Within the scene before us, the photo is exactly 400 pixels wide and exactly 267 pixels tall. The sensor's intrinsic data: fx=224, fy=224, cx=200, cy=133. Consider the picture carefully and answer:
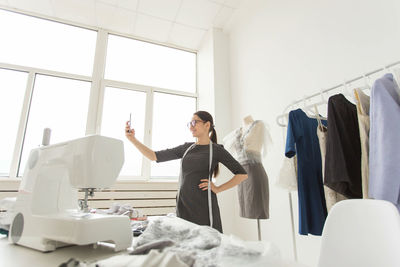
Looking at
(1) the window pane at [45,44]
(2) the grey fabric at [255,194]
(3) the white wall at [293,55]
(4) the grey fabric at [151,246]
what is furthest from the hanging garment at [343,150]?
(1) the window pane at [45,44]

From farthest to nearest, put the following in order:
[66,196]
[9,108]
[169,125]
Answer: [169,125]
[9,108]
[66,196]

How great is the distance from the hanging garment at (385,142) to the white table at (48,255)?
108 centimetres

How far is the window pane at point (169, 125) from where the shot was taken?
348 centimetres

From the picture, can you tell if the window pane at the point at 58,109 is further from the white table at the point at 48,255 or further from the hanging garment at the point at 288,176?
the hanging garment at the point at 288,176

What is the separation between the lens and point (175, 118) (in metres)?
3.74

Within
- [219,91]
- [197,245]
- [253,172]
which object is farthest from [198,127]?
[219,91]

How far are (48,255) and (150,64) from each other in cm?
350

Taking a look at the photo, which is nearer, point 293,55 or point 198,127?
point 198,127

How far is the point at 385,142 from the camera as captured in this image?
989 mm

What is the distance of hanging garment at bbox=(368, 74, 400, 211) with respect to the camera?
3.12 ft

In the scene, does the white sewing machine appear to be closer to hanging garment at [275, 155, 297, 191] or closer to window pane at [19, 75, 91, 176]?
hanging garment at [275, 155, 297, 191]

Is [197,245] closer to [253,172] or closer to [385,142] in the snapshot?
[385,142]

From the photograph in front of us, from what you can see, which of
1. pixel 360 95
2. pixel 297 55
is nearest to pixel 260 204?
pixel 360 95

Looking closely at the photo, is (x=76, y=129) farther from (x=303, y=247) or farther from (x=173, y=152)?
(x=303, y=247)
